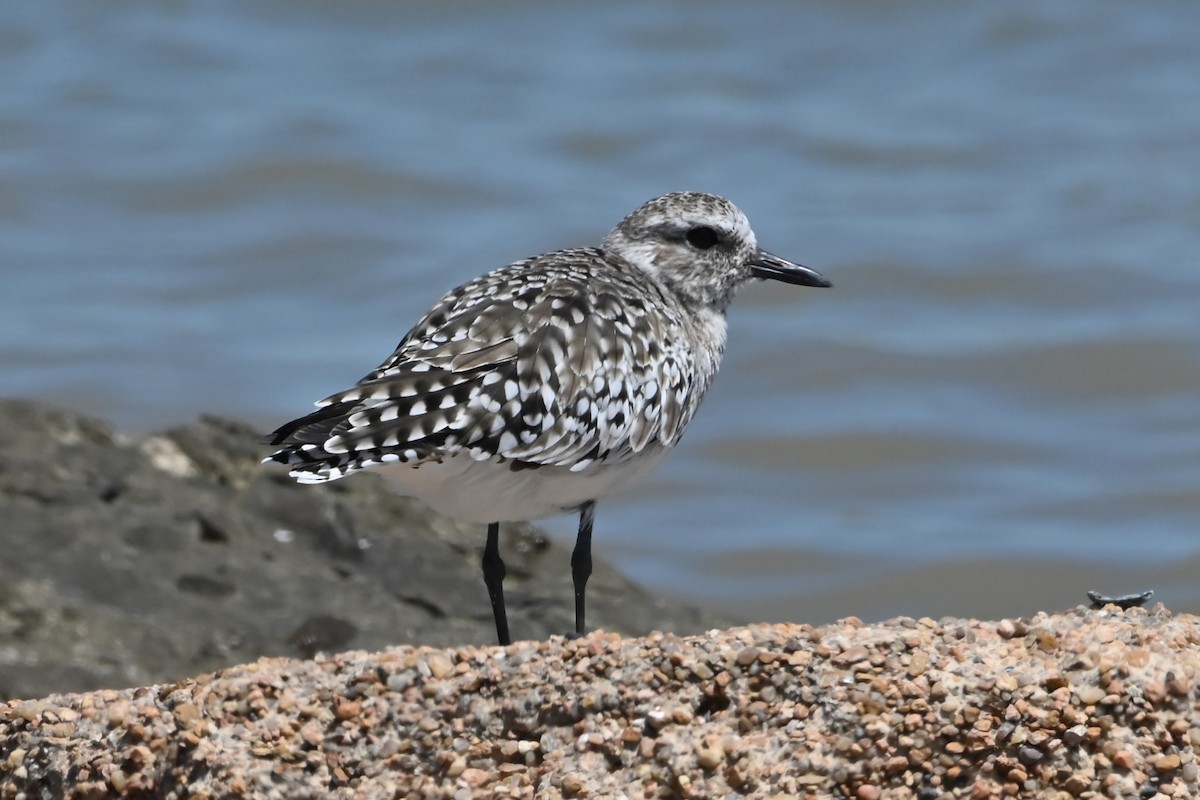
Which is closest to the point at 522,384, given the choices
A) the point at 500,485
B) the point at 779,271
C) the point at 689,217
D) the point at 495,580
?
the point at 500,485

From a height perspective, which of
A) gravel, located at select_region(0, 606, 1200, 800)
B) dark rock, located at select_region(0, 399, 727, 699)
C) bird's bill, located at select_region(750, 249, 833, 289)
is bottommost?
dark rock, located at select_region(0, 399, 727, 699)

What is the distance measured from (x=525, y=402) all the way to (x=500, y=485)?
11.0 inches

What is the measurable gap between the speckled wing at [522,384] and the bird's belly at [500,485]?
6 centimetres

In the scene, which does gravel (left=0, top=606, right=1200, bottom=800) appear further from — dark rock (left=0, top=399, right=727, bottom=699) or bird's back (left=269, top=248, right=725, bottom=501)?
dark rock (left=0, top=399, right=727, bottom=699)

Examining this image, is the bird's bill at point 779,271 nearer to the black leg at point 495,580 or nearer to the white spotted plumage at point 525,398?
the white spotted plumage at point 525,398

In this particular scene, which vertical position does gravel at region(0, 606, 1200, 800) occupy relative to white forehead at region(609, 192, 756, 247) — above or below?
below

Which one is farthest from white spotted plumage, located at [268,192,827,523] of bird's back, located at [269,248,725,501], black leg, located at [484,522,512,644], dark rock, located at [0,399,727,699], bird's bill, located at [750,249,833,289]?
dark rock, located at [0,399,727,699]

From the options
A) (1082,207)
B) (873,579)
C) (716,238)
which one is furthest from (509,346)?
(1082,207)

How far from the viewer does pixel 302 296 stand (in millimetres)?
14953

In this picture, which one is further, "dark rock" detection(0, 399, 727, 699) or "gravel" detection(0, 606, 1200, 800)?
"dark rock" detection(0, 399, 727, 699)

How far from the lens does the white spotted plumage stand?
5.61m

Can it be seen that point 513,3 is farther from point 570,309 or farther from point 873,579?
point 570,309

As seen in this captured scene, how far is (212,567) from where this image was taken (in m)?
7.08

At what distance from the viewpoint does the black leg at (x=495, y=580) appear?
630cm
